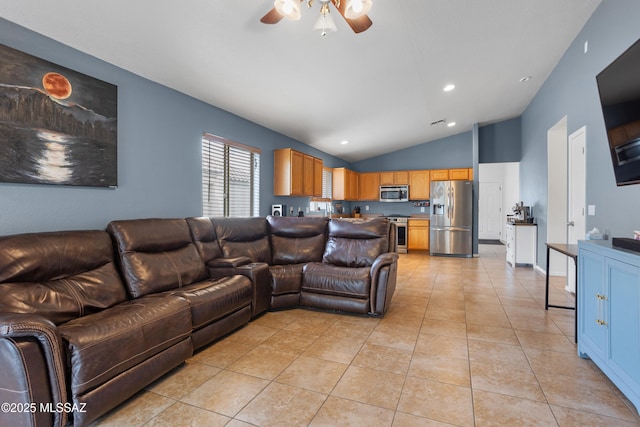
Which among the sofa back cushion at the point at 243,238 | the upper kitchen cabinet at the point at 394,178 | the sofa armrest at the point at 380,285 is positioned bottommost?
the sofa armrest at the point at 380,285

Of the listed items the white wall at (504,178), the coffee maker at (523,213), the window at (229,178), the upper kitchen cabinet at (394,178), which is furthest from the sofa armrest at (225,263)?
the white wall at (504,178)

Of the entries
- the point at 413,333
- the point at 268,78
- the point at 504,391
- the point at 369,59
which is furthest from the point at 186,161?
the point at 504,391

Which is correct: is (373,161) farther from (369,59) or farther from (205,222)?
(205,222)

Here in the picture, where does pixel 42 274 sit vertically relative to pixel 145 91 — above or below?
below

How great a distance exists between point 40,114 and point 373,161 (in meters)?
7.58

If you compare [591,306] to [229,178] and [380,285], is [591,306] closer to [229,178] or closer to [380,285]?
[380,285]

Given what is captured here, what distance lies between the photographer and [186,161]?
3.68 meters

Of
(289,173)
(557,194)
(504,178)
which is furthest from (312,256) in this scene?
(504,178)

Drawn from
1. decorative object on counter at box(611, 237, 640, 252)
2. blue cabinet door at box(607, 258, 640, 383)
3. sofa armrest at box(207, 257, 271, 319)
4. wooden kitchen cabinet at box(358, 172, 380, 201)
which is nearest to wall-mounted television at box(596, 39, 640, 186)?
decorative object on counter at box(611, 237, 640, 252)

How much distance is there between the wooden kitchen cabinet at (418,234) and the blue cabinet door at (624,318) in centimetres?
605

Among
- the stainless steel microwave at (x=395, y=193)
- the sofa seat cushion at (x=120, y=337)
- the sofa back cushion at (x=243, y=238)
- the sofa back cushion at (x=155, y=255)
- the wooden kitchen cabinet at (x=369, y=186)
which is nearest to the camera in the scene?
the sofa seat cushion at (x=120, y=337)

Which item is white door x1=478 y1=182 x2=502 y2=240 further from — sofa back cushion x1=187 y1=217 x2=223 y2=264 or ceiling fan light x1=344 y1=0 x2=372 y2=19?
ceiling fan light x1=344 y1=0 x2=372 y2=19

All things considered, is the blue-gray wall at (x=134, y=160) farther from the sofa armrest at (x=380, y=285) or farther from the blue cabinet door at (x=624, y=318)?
the blue cabinet door at (x=624, y=318)

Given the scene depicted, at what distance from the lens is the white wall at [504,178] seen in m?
9.81
